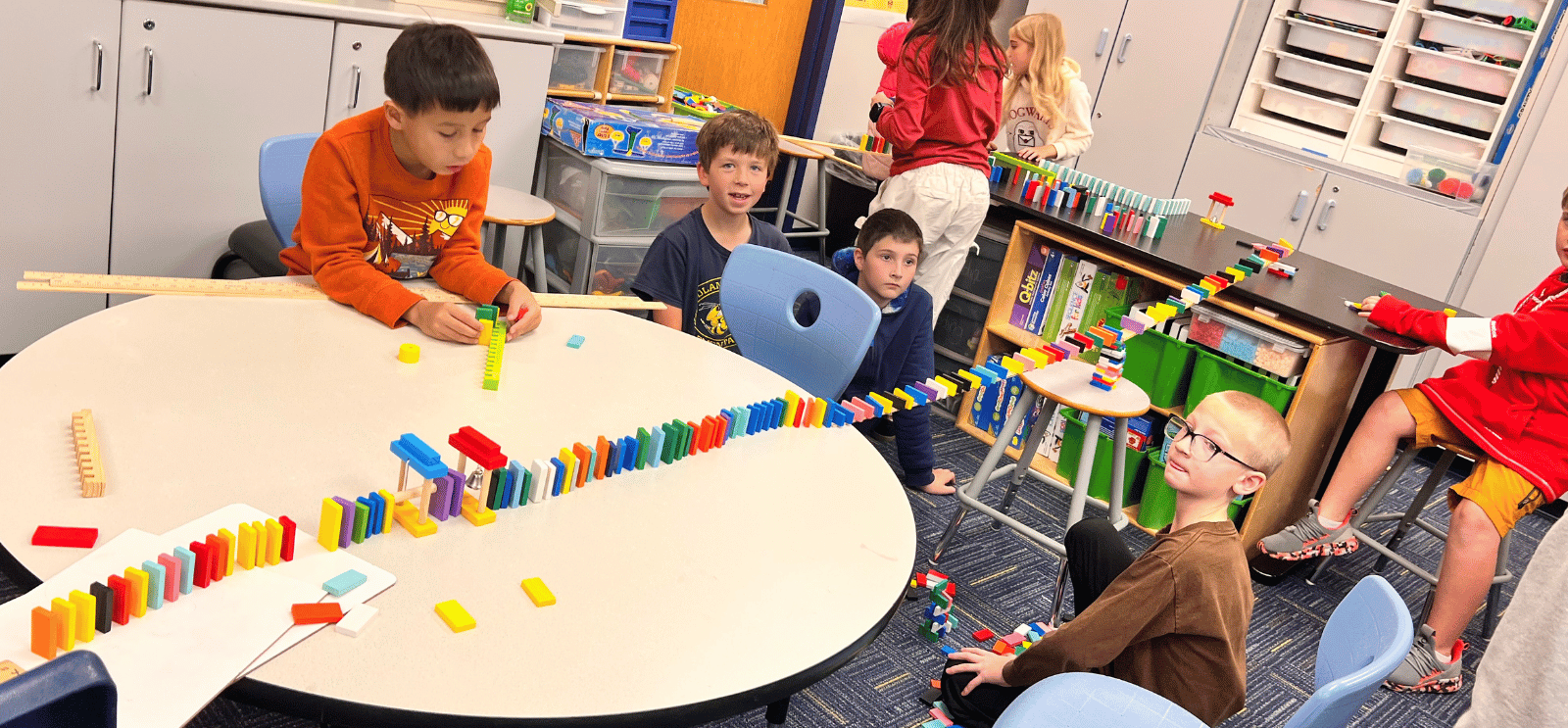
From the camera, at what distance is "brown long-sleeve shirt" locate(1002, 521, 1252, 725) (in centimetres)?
163

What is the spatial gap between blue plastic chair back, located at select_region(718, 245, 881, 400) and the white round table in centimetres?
39

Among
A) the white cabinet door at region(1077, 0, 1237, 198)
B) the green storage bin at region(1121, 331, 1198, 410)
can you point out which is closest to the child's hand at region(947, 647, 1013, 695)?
the green storage bin at region(1121, 331, 1198, 410)

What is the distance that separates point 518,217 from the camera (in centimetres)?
318

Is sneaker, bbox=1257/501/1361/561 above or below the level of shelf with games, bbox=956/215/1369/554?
below

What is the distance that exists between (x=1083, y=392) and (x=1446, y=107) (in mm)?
2850

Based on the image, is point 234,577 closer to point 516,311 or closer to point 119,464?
point 119,464

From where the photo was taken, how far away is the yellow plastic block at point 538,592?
117 cm

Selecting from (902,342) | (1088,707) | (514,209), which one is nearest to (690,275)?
(902,342)

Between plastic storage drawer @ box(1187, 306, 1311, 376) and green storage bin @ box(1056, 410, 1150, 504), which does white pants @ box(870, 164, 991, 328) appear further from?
plastic storage drawer @ box(1187, 306, 1311, 376)

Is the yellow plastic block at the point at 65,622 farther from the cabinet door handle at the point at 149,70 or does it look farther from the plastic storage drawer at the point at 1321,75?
the plastic storage drawer at the point at 1321,75

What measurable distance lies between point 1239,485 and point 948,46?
5.49ft

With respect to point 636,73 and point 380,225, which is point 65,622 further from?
point 636,73

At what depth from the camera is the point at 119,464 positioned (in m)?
1.24

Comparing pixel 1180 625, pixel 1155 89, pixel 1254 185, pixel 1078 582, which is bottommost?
pixel 1078 582
